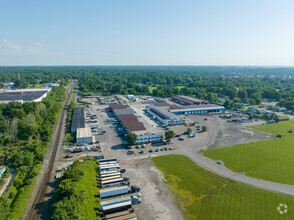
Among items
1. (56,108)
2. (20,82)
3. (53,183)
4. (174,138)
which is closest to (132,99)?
(56,108)

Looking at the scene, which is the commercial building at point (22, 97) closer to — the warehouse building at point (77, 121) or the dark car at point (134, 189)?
the warehouse building at point (77, 121)

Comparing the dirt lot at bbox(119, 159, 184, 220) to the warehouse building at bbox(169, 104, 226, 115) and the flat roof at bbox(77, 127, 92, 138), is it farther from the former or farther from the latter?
the warehouse building at bbox(169, 104, 226, 115)

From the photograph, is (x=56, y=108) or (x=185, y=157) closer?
(x=185, y=157)

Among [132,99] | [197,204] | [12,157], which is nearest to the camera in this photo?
[197,204]

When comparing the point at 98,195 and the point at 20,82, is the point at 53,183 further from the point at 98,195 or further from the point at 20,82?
the point at 20,82

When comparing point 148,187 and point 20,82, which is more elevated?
point 20,82

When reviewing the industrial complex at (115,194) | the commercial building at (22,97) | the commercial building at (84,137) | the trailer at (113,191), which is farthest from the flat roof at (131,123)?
the commercial building at (22,97)

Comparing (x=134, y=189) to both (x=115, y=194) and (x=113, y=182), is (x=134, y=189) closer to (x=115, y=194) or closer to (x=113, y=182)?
(x=115, y=194)
